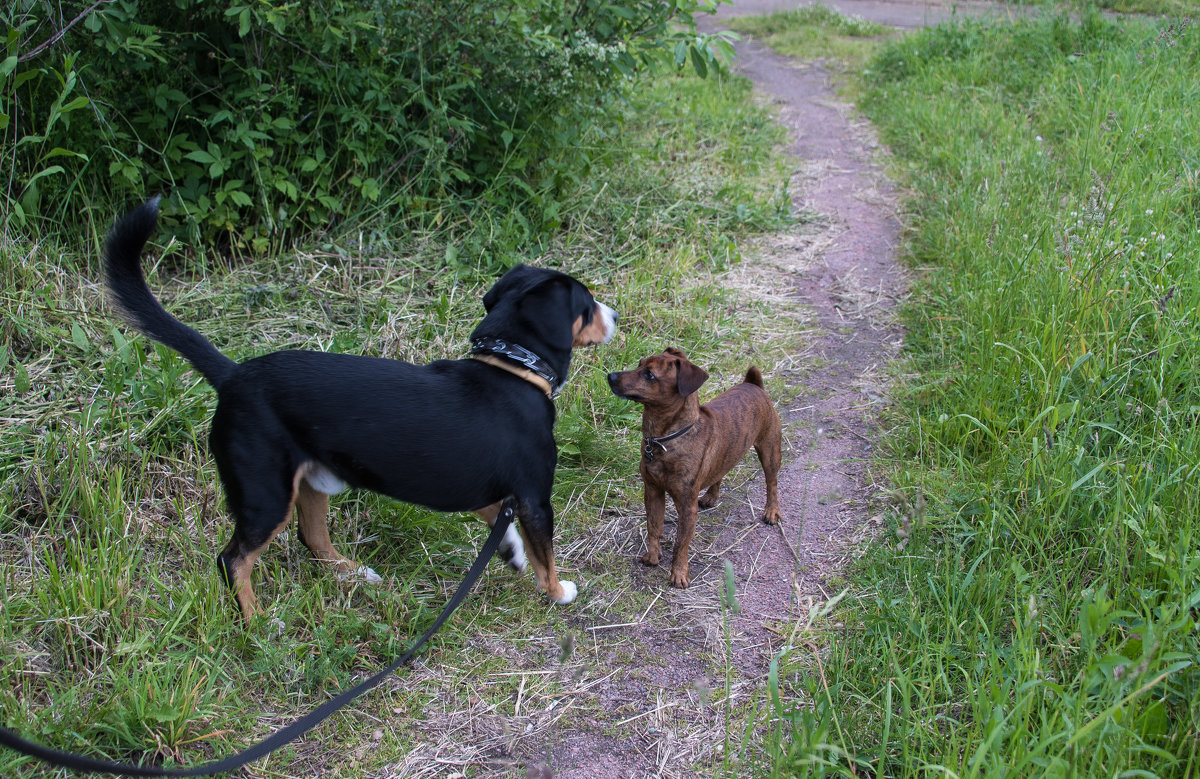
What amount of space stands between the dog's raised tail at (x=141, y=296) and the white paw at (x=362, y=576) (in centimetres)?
86

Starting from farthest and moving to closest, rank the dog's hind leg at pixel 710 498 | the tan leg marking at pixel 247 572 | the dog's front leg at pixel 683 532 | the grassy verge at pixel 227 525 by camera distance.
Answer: the dog's hind leg at pixel 710 498, the dog's front leg at pixel 683 532, the tan leg marking at pixel 247 572, the grassy verge at pixel 227 525

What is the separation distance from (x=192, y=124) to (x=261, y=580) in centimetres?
306

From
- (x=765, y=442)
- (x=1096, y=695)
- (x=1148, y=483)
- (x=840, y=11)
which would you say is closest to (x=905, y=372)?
(x=765, y=442)

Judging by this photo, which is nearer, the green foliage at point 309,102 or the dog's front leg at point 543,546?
the dog's front leg at point 543,546

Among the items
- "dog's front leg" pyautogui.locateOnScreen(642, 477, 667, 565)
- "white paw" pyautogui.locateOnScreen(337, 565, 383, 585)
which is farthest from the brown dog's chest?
"white paw" pyautogui.locateOnScreen(337, 565, 383, 585)

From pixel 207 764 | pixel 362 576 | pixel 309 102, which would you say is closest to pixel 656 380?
pixel 362 576

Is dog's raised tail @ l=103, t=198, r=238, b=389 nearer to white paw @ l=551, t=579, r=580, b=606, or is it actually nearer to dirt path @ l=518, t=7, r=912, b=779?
white paw @ l=551, t=579, r=580, b=606

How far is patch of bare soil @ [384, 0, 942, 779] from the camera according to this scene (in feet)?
8.57

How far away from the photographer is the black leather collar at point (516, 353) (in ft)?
9.90

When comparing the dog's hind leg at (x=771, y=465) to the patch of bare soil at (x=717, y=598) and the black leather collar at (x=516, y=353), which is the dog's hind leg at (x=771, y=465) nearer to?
the patch of bare soil at (x=717, y=598)

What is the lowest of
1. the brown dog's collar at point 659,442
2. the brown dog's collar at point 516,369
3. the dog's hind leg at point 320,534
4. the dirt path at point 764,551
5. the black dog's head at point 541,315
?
the dirt path at point 764,551

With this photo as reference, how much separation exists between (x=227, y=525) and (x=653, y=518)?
166 centimetres

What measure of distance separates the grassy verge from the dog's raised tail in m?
0.68

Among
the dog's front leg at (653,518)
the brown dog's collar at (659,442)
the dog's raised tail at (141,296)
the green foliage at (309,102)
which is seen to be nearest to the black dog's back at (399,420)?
the dog's raised tail at (141,296)
